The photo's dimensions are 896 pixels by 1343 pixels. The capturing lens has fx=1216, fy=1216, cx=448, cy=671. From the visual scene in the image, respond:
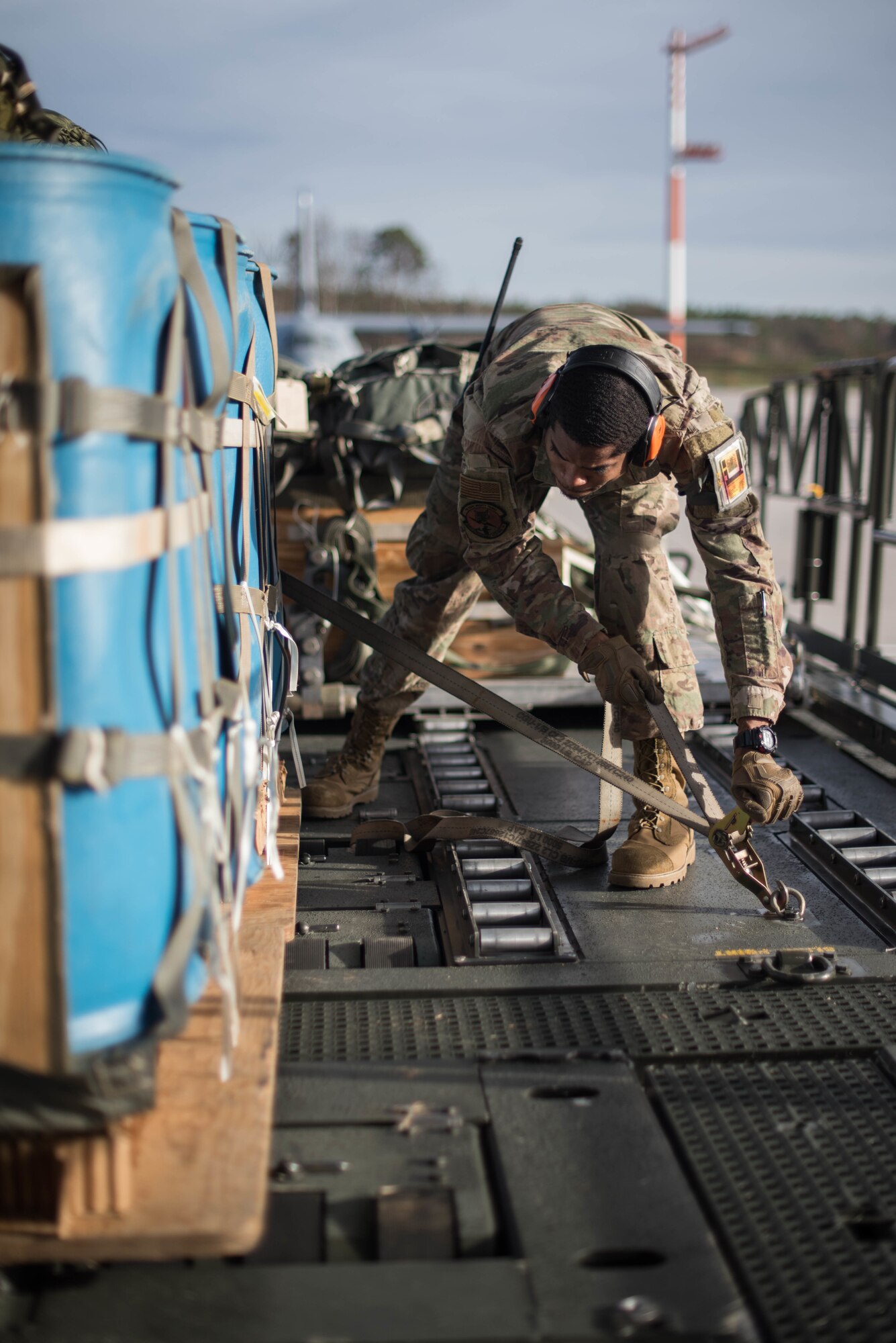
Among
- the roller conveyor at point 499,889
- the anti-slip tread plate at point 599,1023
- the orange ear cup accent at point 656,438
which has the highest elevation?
the orange ear cup accent at point 656,438

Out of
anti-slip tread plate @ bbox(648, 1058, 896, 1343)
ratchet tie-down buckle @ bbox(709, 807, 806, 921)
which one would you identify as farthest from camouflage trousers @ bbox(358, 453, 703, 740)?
anti-slip tread plate @ bbox(648, 1058, 896, 1343)

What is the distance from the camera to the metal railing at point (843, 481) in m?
4.51

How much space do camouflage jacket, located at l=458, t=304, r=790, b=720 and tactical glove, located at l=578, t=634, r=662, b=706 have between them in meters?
0.04

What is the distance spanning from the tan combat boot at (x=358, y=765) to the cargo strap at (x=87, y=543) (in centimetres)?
196

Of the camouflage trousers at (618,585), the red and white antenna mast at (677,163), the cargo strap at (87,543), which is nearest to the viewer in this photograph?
the cargo strap at (87,543)

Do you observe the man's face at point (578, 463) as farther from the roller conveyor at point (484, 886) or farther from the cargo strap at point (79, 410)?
the cargo strap at point (79, 410)

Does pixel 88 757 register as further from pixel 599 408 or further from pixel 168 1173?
pixel 599 408

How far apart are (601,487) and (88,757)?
5.79 feet

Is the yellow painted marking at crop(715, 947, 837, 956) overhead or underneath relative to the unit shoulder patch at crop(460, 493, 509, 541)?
underneath

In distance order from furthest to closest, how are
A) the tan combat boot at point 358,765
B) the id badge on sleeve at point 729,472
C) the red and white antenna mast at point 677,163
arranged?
the red and white antenna mast at point 677,163 → the tan combat boot at point 358,765 → the id badge on sleeve at point 729,472

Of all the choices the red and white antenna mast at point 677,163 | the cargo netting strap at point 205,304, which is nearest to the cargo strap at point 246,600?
the cargo netting strap at point 205,304

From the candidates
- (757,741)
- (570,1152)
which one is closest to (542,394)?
(757,741)

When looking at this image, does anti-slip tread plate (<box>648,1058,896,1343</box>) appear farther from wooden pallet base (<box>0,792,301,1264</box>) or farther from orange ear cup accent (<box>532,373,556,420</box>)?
orange ear cup accent (<box>532,373,556,420</box>)

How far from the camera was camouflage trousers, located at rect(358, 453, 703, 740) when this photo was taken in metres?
3.09
